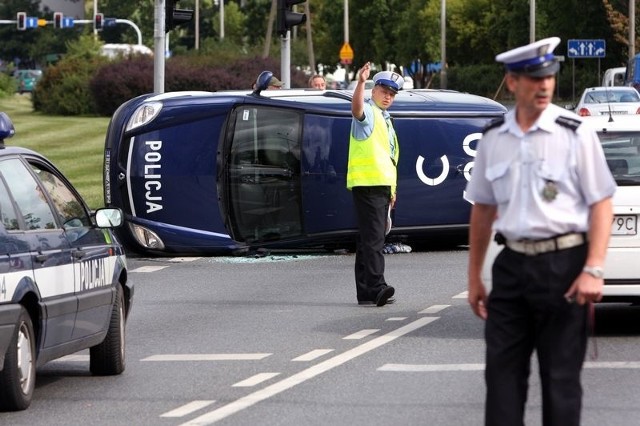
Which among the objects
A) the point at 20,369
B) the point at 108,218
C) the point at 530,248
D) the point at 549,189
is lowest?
the point at 20,369

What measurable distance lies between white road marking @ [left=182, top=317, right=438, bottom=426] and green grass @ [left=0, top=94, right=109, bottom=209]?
13.8 m

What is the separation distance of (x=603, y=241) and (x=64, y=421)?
3657 millimetres

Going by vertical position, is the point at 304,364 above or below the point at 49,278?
below

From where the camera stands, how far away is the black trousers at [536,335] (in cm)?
663

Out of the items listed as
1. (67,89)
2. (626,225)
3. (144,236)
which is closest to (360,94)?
(626,225)

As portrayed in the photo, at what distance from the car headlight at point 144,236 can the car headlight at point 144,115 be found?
1.09 m

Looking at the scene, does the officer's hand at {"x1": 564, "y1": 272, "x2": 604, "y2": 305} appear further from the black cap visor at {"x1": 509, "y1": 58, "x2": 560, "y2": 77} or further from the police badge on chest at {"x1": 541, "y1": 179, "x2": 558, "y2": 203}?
the black cap visor at {"x1": 509, "y1": 58, "x2": 560, "y2": 77}

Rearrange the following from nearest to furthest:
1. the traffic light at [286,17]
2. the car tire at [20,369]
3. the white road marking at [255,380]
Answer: the car tire at [20,369] < the white road marking at [255,380] < the traffic light at [286,17]

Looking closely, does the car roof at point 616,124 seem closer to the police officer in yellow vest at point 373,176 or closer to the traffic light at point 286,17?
the police officer in yellow vest at point 373,176

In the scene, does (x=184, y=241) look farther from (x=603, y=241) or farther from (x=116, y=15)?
(x=116, y=15)

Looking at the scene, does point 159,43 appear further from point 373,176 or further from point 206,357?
point 206,357

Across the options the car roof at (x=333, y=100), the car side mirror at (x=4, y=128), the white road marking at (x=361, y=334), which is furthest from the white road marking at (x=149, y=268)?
the car side mirror at (x=4, y=128)

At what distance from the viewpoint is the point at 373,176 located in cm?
1440

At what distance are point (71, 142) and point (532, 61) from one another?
129 feet
